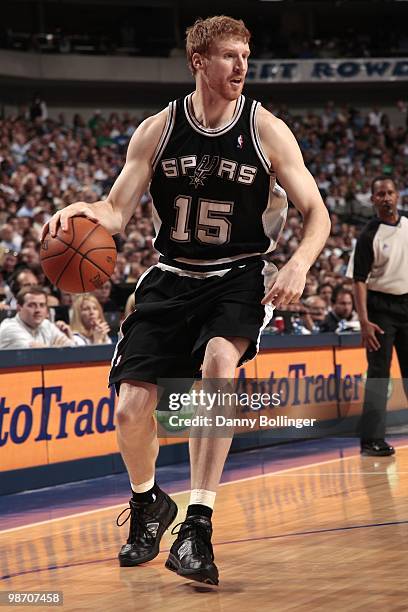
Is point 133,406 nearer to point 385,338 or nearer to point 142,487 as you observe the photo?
point 142,487

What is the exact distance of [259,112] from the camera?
480cm

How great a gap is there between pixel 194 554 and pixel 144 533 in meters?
0.66

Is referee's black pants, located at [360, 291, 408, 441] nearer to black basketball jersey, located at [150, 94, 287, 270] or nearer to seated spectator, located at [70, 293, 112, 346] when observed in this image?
seated spectator, located at [70, 293, 112, 346]

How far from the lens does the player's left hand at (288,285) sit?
4.21m

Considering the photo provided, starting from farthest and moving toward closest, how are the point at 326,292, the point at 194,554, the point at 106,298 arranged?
the point at 326,292
the point at 106,298
the point at 194,554

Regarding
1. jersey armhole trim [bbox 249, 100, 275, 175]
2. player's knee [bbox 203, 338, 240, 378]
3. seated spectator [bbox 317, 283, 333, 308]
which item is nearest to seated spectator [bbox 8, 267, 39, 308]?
seated spectator [bbox 317, 283, 333, 308]

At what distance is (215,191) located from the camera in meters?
4.71

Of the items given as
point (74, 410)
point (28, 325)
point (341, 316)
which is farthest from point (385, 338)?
point (341, 316)

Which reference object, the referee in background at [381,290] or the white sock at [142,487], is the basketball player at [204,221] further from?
the referee in background at [381,290]

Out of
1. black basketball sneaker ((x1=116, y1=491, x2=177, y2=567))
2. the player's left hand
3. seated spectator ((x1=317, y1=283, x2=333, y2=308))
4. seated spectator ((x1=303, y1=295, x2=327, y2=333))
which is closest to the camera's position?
the player's left hand

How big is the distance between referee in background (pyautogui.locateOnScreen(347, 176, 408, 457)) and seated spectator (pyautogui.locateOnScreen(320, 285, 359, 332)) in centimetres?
310

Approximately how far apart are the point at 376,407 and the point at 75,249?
510 centimetres

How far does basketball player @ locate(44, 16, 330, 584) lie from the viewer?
4602 mm

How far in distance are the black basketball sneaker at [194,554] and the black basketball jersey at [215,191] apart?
1.14 metres
